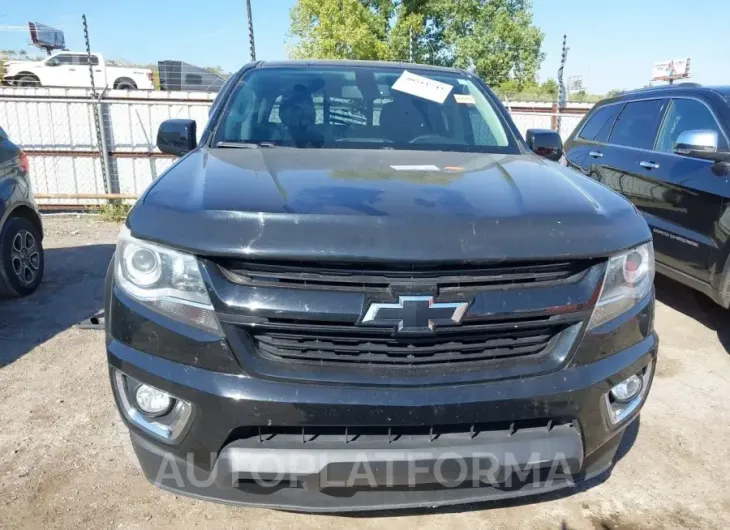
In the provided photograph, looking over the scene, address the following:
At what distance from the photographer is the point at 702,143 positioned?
396cm

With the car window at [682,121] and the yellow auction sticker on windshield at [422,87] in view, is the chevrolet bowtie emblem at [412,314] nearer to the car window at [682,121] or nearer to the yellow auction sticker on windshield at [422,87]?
the yellow auction sticker on windshield at [422,87]

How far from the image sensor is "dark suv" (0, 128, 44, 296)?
4695 millimetres

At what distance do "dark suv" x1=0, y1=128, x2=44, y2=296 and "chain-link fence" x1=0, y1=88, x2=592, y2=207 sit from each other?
3.92m

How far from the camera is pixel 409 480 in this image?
181cm

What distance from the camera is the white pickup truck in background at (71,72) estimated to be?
23141 millimetres

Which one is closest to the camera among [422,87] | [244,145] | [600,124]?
[244,145]

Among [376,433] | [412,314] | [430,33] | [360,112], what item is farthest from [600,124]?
[430,33]

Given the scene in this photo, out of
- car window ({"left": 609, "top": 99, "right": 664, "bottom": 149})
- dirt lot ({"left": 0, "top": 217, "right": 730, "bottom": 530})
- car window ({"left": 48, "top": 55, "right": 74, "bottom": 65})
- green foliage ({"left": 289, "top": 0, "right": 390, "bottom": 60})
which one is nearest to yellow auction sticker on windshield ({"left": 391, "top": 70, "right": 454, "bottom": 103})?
dirt lot ({"left": 0, "top": 217, "right": 730, "bottom": 530})

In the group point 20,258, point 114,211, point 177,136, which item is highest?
point 177,136

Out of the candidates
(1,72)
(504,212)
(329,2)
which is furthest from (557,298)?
(1,72)

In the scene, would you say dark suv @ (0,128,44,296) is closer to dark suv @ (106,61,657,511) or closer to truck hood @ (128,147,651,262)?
truck hood @ (128,147,651,262)

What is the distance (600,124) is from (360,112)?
3825mm

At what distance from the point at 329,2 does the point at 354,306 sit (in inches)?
986

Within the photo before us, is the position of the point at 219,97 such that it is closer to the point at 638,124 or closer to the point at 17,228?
the point at 17,228
